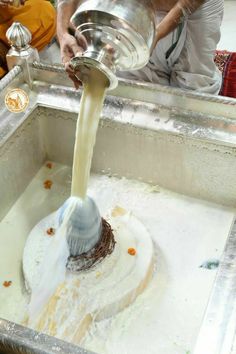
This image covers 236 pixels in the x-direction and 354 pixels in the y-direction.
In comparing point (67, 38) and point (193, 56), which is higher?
point (193, 56)

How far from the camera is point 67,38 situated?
121 cm

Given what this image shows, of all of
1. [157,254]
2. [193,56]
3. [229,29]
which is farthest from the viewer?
[229,29]

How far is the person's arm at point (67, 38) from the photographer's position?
1169 millimetres

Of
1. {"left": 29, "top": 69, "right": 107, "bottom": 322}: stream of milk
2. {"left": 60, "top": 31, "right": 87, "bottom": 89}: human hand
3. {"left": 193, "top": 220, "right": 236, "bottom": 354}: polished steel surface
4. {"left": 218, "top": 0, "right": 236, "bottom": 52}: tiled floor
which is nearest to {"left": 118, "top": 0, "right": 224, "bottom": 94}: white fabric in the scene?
{"left": 60, "top": 31, "right": 87, "bottom": 89}: human hand

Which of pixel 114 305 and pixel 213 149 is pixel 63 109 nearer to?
pixel 213 149

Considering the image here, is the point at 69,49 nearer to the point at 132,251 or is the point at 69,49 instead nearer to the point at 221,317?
the point at 132,251

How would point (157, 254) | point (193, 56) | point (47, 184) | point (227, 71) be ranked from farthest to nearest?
point (227, 71) → point (193, 56) → point (47, 184) → point (157, 254)

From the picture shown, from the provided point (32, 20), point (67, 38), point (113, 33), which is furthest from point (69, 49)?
point (32, 20)

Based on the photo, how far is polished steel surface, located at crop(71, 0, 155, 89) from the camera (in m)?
0.82

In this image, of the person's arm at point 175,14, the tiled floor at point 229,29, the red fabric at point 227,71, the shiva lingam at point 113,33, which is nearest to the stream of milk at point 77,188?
the shiva lingam at point 113,33

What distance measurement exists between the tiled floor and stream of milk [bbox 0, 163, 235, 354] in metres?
1.58

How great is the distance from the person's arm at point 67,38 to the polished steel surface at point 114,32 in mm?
200

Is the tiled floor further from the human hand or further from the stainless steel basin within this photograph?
the human hand

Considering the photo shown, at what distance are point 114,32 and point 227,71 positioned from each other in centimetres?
146
